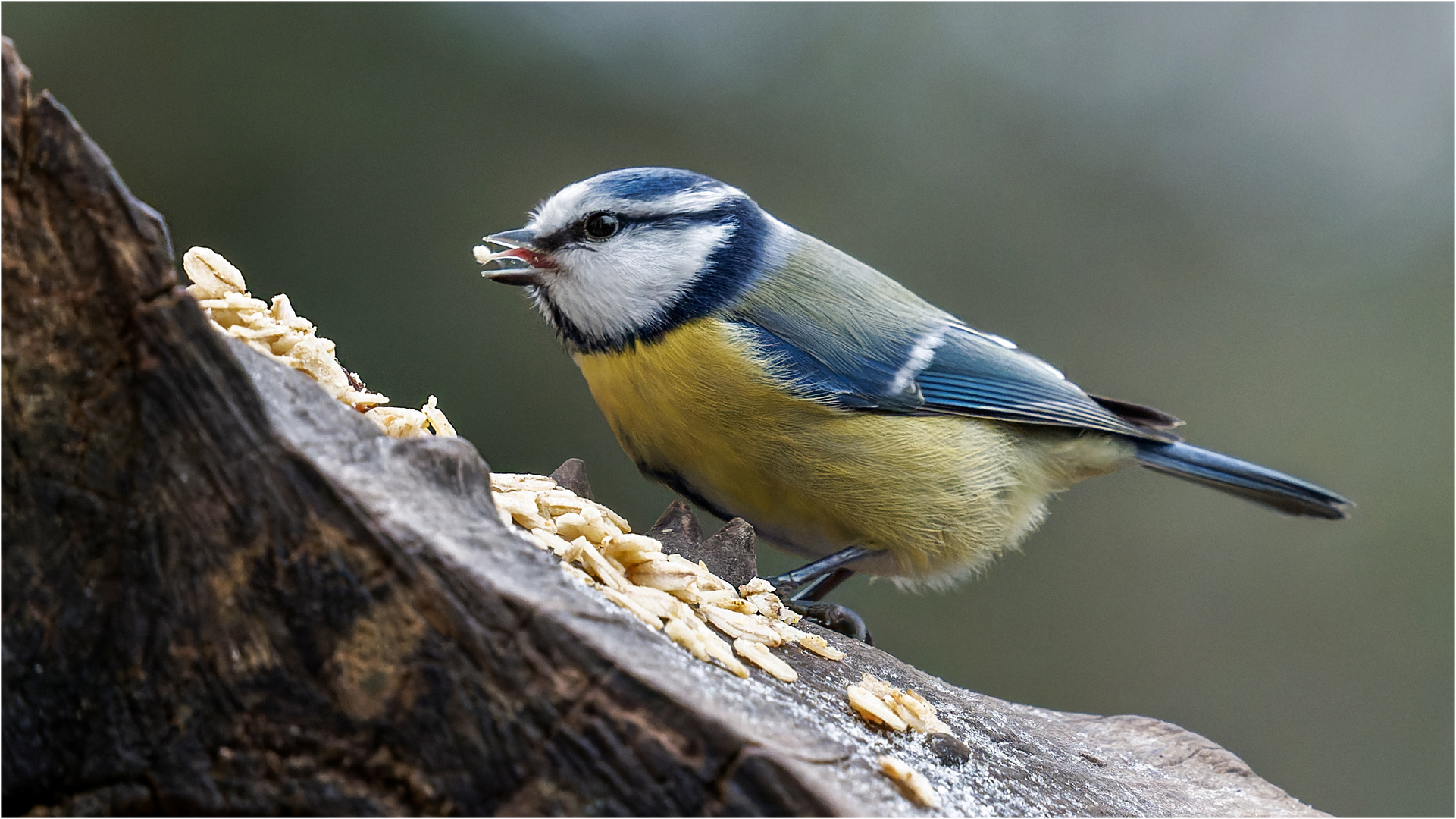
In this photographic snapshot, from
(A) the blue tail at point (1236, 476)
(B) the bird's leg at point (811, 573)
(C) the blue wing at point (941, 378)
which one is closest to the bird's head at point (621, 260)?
(C) the blue wing at point (941, 378)

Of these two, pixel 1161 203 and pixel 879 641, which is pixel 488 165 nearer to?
pixel 879 641

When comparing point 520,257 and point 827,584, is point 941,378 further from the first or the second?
point 520,257

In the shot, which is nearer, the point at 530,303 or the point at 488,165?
the point at 530,303

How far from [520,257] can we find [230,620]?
43.3 inches

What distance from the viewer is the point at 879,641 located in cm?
324

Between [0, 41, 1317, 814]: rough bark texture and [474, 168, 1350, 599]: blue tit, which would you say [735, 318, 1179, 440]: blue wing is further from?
[0, 41, 1317, 814]: rough bark texture

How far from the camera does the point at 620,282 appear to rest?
176 cm

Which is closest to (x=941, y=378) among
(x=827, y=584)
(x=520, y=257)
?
(x=827, y=584)

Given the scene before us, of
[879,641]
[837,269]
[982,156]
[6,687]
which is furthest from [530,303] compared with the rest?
[982,156]

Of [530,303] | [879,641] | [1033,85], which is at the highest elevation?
[1033,85]

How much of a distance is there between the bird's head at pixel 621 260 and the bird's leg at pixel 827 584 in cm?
46

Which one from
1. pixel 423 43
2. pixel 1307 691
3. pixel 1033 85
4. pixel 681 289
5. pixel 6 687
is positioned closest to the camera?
pixel 6 687

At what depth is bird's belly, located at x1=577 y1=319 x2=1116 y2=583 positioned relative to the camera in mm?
1683

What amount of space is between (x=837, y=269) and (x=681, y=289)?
0.33 m
